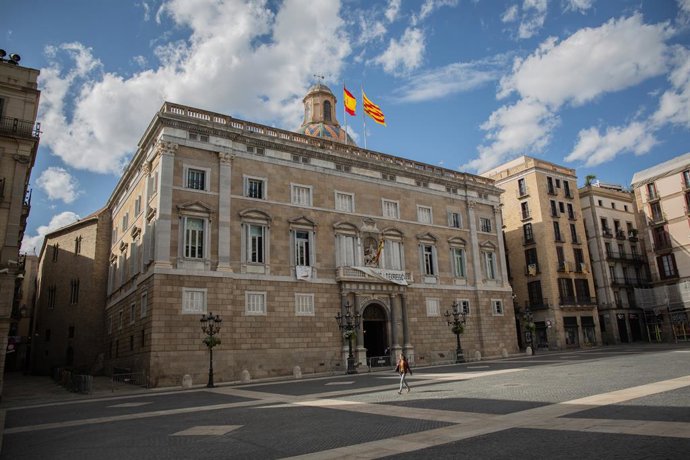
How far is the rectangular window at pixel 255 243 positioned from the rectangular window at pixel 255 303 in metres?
2.18

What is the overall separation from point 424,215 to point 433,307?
7.87 meters

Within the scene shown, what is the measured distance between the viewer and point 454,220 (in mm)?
44750

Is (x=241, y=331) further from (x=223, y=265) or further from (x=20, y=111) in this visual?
(x=20, y=111)

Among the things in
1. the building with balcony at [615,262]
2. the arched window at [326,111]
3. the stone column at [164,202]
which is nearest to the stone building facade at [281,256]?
the stone column at [164,202]

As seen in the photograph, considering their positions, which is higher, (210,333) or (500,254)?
(500,254)

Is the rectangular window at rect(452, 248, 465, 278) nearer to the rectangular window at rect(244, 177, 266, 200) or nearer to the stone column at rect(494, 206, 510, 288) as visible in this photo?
the stone column at rect(494, 206, 510, 288)

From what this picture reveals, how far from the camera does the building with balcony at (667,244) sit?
5728 cm

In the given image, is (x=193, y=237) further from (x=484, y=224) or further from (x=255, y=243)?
(x=484, y=224)

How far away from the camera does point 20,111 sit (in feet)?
94.2

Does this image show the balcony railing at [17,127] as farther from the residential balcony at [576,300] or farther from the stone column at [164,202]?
the residential balcony at [576,300]

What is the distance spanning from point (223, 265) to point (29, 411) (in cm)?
1367

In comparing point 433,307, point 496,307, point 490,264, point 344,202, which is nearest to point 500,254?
point 490,264

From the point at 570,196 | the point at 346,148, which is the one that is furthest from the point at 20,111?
the point at 570,196

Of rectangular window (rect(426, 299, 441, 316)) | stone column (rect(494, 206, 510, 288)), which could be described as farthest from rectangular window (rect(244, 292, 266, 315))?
stone column (rect(494, 206, 510, 288))
